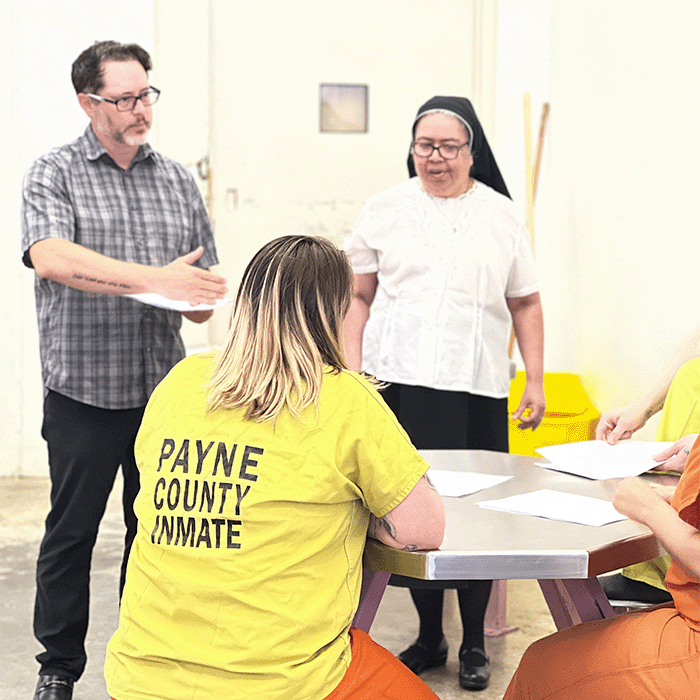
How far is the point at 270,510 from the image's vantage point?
1.47m

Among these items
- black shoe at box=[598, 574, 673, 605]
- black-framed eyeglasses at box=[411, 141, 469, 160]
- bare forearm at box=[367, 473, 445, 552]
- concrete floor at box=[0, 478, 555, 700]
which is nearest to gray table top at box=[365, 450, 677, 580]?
bare forearm at box=[367, 473, 445, 552]

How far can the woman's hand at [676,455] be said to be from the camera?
2.04 m

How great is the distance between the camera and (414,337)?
9.24 feet

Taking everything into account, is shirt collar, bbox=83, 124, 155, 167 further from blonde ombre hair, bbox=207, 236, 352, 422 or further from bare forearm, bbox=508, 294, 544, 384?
bare forearm, bbox=508, 294, 544, 384

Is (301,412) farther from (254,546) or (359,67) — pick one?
(359,67)

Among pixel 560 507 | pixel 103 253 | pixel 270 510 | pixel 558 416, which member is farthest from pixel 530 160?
pixel 270 510

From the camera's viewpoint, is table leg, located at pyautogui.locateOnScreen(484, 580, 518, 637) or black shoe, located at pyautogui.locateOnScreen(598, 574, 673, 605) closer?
black shoe, located at pyautogui.locateOnScreen(598, 574, 673, 605)

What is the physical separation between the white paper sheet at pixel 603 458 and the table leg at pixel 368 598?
0.52m

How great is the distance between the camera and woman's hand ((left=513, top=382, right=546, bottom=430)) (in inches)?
118

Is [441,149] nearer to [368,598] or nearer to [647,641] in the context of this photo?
[368,598]

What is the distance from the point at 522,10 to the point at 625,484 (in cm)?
444

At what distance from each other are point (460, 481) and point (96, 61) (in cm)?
152

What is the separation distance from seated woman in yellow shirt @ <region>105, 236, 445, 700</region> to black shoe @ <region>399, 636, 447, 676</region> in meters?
1.20

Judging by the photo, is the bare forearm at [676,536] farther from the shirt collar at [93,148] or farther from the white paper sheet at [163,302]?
the shirt collar at [93,148]
